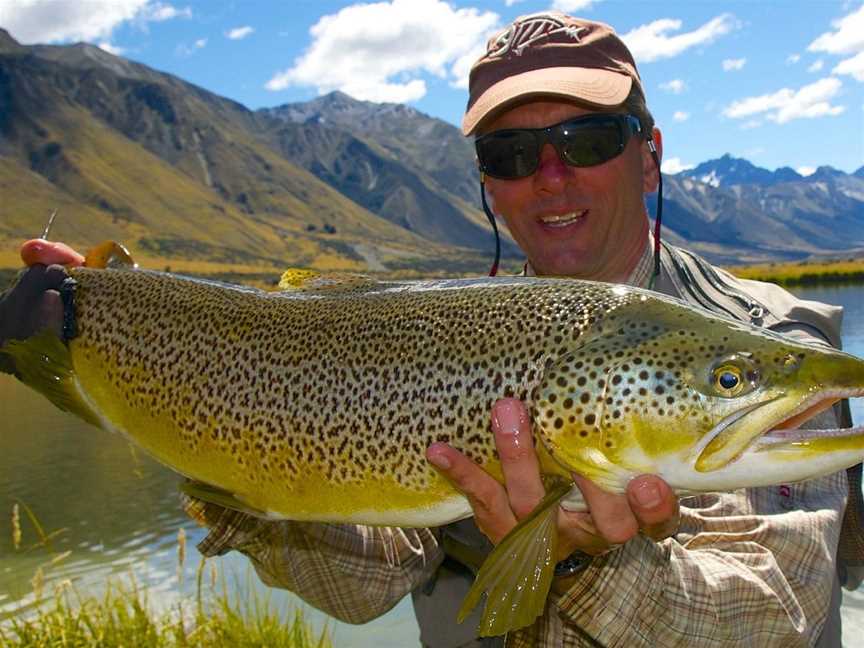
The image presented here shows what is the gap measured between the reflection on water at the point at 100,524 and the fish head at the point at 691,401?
13.6ft

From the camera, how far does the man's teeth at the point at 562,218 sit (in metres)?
4.07

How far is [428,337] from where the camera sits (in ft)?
9.70

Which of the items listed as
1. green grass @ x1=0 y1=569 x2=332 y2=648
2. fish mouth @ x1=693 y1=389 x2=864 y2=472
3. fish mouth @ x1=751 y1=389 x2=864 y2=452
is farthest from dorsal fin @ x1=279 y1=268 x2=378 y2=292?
green grass @ x1=0 y1=569 x2=332 y2=648

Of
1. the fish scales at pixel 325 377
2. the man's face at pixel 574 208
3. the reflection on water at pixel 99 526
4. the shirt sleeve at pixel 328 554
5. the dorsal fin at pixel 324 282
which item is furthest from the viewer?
the reflection on water at pixel 99 526

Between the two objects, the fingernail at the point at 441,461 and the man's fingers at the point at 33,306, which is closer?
the fingernail at the point at 441,461

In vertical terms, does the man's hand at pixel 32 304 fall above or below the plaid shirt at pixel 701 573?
above

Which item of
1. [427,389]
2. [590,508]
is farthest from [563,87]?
[590,508]

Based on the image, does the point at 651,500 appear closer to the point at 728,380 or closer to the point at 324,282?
the point at 728,380

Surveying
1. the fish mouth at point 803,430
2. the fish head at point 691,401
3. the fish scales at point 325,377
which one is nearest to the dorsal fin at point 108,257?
the fish scales at point 325,377

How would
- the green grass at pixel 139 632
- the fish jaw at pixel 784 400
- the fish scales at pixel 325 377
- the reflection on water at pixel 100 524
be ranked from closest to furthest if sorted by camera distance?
the fish jaw at pixel 784 400 < the fish scales at pixel 325 377 < the green grass at pixel 139 632 < the reflection on water at pixel 100 524

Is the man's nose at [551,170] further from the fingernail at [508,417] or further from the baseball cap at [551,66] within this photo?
the fingernail at [508,417]

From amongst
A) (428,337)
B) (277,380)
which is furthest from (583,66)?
(277,380)

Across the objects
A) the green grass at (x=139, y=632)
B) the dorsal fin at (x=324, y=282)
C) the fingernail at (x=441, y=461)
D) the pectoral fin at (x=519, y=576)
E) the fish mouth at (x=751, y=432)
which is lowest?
the green grass at (x=139, y=632)

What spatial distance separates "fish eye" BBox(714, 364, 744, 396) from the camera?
2.45m
